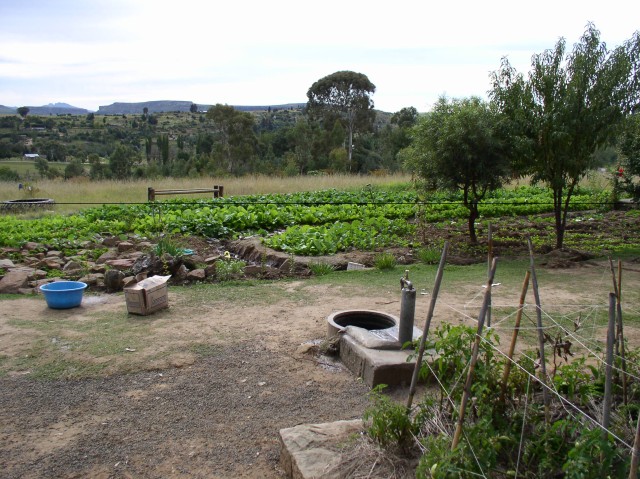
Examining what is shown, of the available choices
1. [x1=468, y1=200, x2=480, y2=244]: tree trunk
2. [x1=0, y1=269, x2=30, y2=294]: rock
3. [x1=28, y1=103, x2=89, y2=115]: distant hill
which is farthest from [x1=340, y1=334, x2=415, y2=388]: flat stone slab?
[x1=28, y1=103, x2=89, y2=115]: distant hill

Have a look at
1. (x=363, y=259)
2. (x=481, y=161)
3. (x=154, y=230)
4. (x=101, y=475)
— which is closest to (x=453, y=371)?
(x=101, y=475)

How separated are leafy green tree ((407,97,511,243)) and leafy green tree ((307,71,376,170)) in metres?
28.0

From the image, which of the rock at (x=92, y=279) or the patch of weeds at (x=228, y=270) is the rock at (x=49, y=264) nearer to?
the rock at (x=92, y=279)

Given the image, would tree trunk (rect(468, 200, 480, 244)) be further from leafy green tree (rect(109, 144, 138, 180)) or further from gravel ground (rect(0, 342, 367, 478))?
leafy green tree (rect(109, 144, 138, 180))

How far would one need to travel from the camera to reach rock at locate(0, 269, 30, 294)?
712 centimetres

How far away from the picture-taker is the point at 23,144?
43875 mm

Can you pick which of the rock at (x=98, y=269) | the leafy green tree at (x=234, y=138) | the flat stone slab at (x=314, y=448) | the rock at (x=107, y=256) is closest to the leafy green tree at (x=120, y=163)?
the leafy green tree at (x=234, y=138)

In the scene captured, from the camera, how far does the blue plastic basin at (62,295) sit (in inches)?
251

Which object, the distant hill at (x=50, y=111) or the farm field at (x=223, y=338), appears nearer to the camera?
the farm field at (x=223, y=338)

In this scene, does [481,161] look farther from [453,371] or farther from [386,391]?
[453,371]

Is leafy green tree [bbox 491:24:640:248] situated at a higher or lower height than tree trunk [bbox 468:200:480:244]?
higher

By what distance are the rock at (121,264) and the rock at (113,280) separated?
0.54 m

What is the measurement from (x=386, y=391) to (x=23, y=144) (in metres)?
47.1

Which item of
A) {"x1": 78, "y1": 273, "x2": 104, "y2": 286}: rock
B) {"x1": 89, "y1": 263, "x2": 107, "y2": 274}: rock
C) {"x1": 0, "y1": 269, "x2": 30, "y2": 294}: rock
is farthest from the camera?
{"x1": 89, "y1": 263, "x2": 107, "y2": 274}: rock
